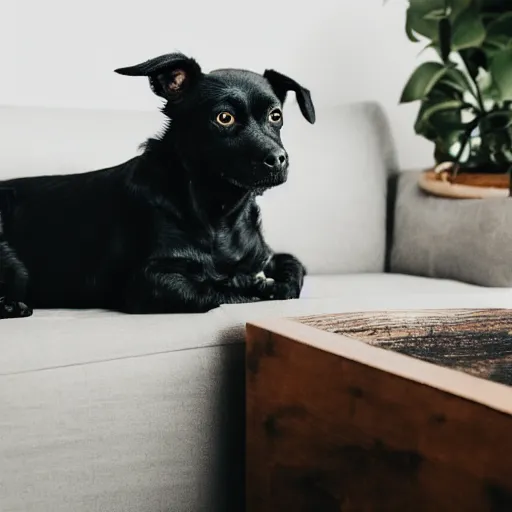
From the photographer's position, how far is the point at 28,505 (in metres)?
0.95

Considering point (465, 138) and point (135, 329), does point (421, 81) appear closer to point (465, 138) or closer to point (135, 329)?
point (465, 138)

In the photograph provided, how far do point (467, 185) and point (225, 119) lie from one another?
2.64 ft

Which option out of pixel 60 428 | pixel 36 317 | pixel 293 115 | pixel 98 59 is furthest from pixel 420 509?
pixel 98 59

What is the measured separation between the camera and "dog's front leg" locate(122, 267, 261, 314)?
116cm

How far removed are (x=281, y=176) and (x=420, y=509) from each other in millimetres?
573

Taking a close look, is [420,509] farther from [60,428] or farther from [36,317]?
[36,317]

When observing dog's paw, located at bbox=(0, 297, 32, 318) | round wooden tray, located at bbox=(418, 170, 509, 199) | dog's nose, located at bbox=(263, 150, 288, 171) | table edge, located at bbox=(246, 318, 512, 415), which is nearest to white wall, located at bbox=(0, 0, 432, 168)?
round wooden tray, located at bbox=(418, 170, 509, 199)

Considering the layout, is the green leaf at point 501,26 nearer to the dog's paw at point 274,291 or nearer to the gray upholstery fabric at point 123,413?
the dog's paw at point 274,291

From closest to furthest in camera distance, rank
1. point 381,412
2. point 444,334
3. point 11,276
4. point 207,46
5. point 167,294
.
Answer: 1. point 381,412
2. point 444,334
3. point 167,294
4. point 11,276
5. point 207,46

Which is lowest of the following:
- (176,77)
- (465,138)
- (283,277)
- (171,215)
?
(283,277)

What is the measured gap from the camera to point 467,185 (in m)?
1.77

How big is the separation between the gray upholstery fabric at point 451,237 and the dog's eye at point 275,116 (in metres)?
0.63

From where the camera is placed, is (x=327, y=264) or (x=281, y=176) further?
(x=327, y=264)

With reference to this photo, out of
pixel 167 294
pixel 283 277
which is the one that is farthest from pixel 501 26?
pixel 167 294
